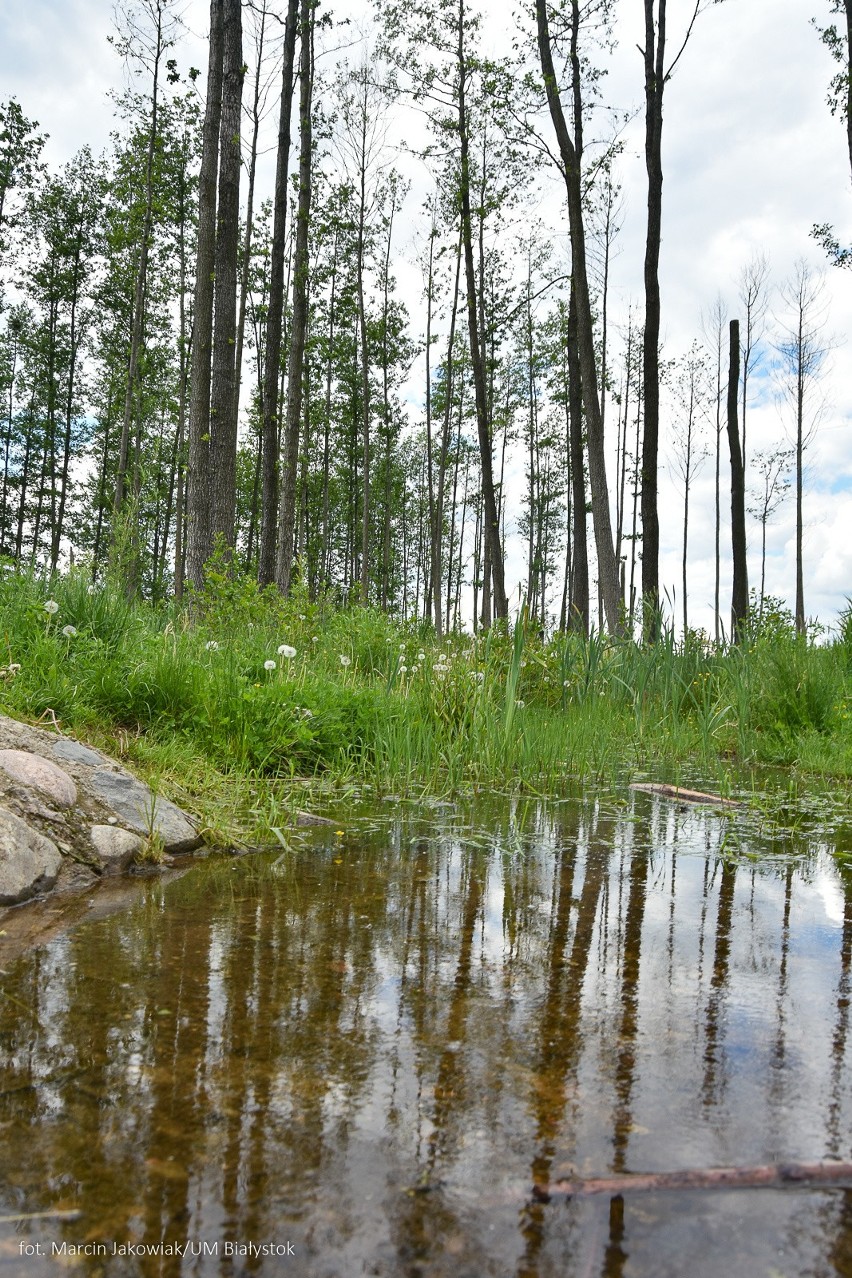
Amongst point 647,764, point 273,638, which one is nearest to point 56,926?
point 647,764

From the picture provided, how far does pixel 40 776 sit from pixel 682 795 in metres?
2.85

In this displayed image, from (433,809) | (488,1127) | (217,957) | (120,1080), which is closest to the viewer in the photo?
(488,1127)

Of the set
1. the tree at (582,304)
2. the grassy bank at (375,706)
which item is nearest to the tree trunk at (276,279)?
the tree at (582,304)

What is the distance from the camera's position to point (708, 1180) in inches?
37.2

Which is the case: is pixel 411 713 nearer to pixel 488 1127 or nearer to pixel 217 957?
pixel 217 957

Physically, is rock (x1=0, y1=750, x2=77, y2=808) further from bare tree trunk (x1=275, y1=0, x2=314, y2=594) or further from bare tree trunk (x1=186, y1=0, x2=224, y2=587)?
bare tree trunk (x1=275, y1=0, x2=314, y2=594)

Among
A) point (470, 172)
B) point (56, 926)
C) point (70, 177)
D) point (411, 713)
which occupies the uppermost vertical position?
point (70, 177)

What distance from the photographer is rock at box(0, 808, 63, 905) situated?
2184mm

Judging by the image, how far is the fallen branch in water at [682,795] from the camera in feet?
12.1

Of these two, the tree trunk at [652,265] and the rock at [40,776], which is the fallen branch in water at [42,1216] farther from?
the tree trunk at [652,265]

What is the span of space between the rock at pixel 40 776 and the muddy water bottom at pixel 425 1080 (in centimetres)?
66

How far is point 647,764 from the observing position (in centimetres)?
493

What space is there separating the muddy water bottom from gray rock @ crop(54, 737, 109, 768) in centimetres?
98

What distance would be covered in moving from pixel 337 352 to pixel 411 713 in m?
18.8
